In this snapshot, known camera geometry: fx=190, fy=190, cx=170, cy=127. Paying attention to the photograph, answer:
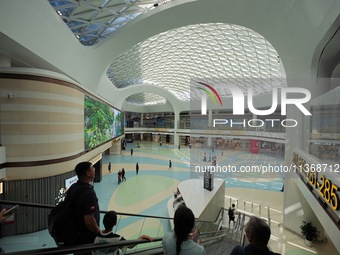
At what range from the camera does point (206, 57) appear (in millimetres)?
30984

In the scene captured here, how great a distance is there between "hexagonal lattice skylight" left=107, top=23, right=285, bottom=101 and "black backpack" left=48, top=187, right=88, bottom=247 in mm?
20834

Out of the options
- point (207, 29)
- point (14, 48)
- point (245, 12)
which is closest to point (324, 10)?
point (245, 12)

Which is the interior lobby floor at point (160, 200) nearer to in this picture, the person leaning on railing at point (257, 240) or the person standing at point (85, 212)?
the person standing at point (85, 212)

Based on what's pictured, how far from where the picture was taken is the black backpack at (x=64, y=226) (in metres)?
2.47

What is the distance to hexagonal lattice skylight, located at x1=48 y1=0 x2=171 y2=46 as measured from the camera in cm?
1342

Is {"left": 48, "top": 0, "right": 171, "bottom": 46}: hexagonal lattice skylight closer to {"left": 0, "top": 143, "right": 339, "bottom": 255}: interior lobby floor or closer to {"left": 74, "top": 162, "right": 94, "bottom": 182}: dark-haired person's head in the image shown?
{"left": 0, "top": 143, "right": 339, "bottom": 255}: interior lobby floor

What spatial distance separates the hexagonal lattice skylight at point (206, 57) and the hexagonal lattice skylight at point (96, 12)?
7.98 metres

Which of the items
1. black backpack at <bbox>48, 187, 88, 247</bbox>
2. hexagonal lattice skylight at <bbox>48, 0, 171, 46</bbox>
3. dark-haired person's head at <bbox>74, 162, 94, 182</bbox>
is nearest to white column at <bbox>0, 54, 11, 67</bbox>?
hexagonal lattice skylight at <bbox>48, 0, 171, 46</bbox>

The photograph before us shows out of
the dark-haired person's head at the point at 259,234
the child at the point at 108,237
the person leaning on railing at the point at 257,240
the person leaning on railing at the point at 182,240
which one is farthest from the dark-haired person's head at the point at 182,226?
the child at the point at 108,237

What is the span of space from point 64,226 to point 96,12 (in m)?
17.3

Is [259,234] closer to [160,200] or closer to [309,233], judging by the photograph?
[309,233]

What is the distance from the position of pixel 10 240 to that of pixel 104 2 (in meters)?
15.6

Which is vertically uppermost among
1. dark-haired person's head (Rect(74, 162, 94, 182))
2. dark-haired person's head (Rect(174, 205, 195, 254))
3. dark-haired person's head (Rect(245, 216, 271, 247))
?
dark-haired person's head (Rect(74, 162, 94, 182))

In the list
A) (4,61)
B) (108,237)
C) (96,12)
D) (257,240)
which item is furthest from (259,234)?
(96,12)
